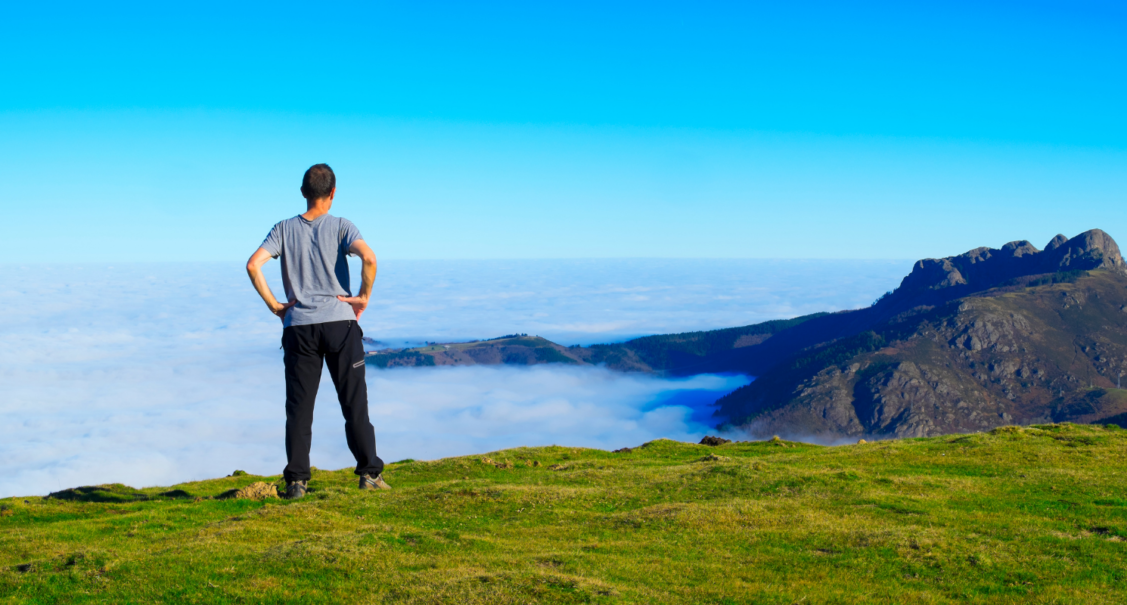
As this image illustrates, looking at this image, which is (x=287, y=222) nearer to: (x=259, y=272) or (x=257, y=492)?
(x=259, y=272)

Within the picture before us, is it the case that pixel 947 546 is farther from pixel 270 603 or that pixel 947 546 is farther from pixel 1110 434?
pixel 1110 434

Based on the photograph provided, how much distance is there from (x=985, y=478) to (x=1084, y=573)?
12.7 metres

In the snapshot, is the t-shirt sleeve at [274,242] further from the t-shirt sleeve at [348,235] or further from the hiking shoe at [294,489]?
the hiking shoe at [294,489]

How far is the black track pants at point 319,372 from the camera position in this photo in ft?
48.1

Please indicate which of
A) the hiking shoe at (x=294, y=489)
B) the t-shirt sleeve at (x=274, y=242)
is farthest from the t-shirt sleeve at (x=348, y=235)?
the hiking shoe at (x=294, y=489)

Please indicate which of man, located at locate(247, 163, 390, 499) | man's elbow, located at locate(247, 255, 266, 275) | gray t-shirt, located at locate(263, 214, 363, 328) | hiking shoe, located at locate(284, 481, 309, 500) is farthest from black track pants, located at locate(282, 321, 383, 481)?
man's elbow, located at locate(247, 255, 266, 275)

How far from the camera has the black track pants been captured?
1465 centimetres

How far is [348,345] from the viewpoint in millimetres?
14938

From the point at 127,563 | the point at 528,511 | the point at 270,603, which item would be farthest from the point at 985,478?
the point at 127,563

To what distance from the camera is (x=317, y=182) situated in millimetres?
14727

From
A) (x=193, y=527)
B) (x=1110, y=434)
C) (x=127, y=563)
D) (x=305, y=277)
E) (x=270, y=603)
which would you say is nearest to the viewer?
(x=270, y=603)

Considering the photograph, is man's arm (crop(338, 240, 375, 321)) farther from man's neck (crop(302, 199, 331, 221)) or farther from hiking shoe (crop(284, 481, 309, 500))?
hiking shoe (crop(284, 481, 309, 500))

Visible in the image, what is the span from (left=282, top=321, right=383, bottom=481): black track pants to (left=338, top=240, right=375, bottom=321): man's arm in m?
0.48

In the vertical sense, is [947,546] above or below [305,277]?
below
